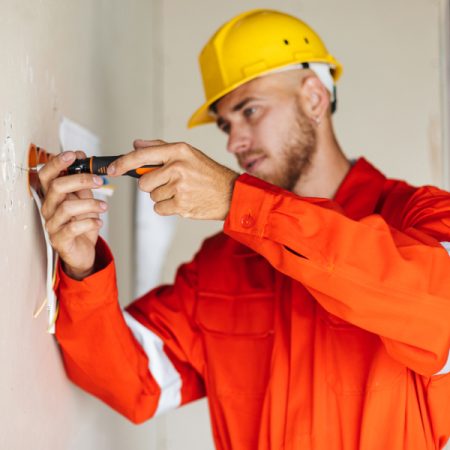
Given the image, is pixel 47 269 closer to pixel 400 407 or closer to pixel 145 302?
Answer: pixel 145 302

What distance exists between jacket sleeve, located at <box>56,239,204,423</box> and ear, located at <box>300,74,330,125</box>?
0.54 m

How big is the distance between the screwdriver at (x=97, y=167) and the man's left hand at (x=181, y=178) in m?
0.02

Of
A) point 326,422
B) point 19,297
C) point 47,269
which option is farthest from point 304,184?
point 19,297

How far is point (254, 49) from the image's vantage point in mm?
1900

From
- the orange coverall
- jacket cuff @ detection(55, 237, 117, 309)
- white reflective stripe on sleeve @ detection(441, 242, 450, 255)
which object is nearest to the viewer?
the orange coverall

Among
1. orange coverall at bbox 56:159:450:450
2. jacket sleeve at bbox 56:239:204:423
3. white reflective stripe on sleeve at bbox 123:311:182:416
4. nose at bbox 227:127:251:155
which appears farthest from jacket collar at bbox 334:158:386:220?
white reflective stripe on sleeve at bbox 123:311:182:416

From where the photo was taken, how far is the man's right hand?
1246 mm

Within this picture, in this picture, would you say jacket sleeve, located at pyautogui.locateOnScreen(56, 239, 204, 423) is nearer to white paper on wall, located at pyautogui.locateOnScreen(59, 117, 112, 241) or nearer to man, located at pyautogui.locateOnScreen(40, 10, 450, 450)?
man, located at pyautogui.locateOnScreen(40, 10, 450, 450)

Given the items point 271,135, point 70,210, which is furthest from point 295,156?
point 70,210

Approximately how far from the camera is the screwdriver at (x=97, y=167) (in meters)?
1.25

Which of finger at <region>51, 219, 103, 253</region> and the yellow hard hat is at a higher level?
the yellow hard hat

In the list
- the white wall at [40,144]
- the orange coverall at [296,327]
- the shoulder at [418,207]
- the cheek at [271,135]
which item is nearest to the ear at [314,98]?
the cheek at [271,135]

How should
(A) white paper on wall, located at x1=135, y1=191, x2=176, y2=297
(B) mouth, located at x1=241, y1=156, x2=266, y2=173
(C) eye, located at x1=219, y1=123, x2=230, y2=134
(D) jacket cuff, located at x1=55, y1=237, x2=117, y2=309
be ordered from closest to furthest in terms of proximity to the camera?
(D) jacket cuff, located at x1=55, y1=237, x2=117, y2=309
(B) mouth, located at x1=241, y1=156, x2=266, y2=173
(C) eye, located at x1=219, y1=123, x2=230, y2=134
(A) white paper on wall, located at x1=135, y1=191, x2=176, y2=297

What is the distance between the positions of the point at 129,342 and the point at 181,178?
57 cm
